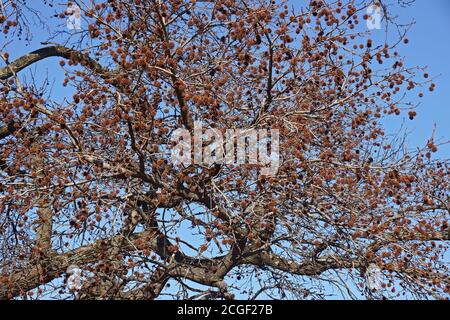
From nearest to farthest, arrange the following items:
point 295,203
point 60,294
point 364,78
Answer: point 60,294, point 295,203, point 364,78

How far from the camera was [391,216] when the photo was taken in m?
9.21

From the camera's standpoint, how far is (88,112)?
324 inches

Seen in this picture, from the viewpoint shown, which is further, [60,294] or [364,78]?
[364,78]

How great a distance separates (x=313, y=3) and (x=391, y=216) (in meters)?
3.39

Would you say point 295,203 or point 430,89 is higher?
point 430,89

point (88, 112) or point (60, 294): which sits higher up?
point (88, 112)
